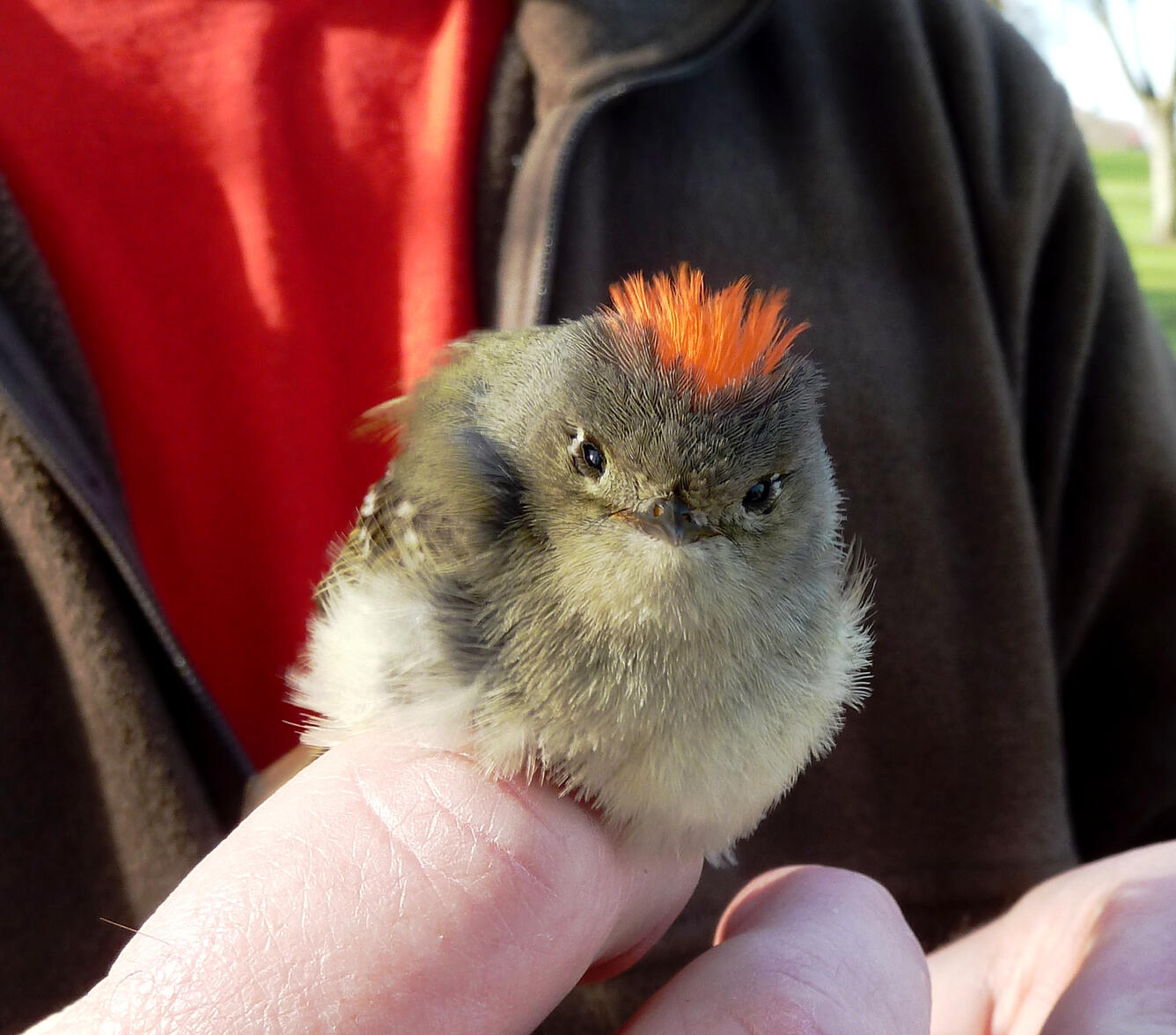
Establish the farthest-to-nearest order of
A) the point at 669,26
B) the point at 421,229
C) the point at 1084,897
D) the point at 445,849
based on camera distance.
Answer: the point at 421,229 → the point at 669,26 → the point at 1084,897 → the point at 445,849

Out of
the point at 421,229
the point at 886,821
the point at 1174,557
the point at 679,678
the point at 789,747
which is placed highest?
the point at 421,229

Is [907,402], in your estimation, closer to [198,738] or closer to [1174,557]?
[1174,557]

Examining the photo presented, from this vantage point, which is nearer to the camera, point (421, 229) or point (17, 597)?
point (17, 597)

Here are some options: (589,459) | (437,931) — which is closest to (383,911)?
(437,931)

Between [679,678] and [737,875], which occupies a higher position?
[679,678]

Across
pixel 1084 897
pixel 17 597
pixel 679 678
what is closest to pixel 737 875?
pixel 1084 897

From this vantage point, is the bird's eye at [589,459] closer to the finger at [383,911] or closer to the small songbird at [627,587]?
the small songbird at [627,587]
